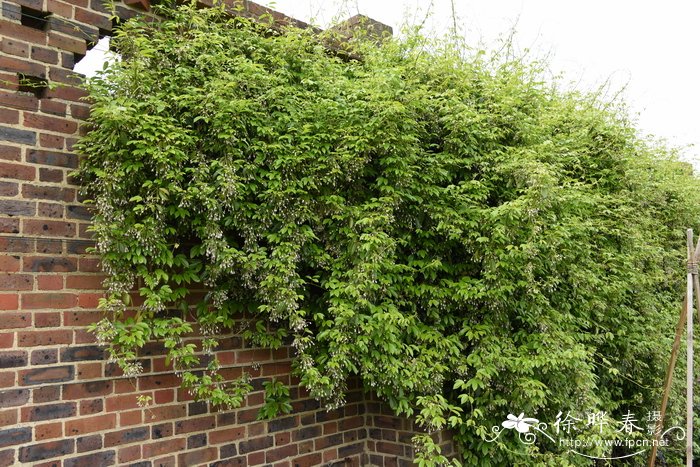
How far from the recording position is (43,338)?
2.48m

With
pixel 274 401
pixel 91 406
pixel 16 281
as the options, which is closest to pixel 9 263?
pixel 16 281

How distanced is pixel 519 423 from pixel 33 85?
11.0 feet

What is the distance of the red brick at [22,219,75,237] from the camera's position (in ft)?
8.12

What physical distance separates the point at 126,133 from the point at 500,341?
2503mm

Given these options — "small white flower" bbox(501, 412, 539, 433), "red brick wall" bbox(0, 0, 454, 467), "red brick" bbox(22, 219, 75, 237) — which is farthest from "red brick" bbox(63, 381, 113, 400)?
"small white flower" bbox(501, 412, 539, 433)

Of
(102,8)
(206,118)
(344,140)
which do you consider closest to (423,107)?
(344,140)

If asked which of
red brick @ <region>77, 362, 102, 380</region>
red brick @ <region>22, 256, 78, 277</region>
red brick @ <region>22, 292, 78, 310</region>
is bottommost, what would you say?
red brick @ <region>77, 362, 102, 380</region>

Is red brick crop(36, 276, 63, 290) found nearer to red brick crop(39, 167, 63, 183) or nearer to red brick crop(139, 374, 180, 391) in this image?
red brick crop(39, 167, 63, 183)

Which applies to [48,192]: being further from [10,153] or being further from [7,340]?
[7,340]

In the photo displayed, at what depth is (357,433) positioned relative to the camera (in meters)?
3.79

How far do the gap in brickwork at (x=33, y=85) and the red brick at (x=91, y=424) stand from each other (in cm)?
158

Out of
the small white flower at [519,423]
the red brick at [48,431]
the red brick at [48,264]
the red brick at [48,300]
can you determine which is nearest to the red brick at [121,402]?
the red brick at [48,431]

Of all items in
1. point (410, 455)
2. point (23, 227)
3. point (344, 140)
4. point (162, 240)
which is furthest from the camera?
point (410, 455)

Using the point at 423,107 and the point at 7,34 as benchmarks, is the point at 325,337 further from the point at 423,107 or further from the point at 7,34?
the point at 7,34
